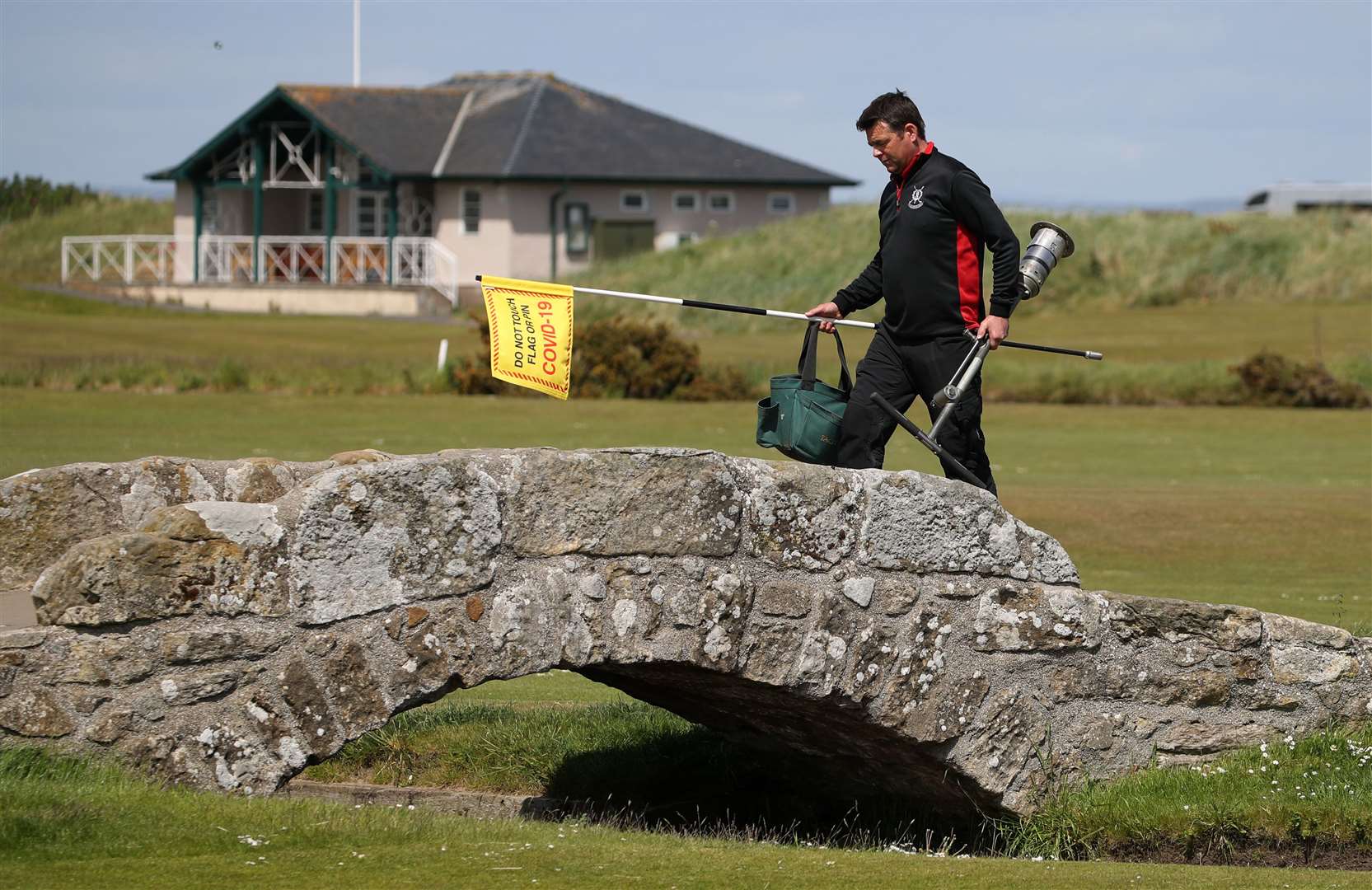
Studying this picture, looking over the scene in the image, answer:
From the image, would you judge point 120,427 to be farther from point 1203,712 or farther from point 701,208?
point 701,208

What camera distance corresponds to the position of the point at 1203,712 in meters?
8.32

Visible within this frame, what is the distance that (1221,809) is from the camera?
779cm

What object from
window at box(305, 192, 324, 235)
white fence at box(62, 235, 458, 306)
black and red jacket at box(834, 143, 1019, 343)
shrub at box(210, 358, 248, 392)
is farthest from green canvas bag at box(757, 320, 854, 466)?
window at box(305, 192, 324, 235)

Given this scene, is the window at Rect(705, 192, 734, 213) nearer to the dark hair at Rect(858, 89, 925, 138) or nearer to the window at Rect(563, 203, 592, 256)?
the window at Rect(563, 203, 592, 256)

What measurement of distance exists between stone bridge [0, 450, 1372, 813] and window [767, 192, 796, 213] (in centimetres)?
5998

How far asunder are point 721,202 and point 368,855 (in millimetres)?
61333

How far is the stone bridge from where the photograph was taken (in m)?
6.73

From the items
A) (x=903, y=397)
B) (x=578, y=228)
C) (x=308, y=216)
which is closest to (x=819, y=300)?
(x=578, y=228)

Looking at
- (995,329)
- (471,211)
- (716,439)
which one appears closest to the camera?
(995,329)

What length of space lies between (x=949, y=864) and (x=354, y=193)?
5600 centimetres

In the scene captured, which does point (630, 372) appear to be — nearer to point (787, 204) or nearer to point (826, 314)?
point (826, 314)

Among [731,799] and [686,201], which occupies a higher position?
[686,201]

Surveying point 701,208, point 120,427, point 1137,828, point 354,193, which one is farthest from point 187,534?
point 701,208

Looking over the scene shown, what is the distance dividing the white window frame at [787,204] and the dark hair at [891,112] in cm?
5980
